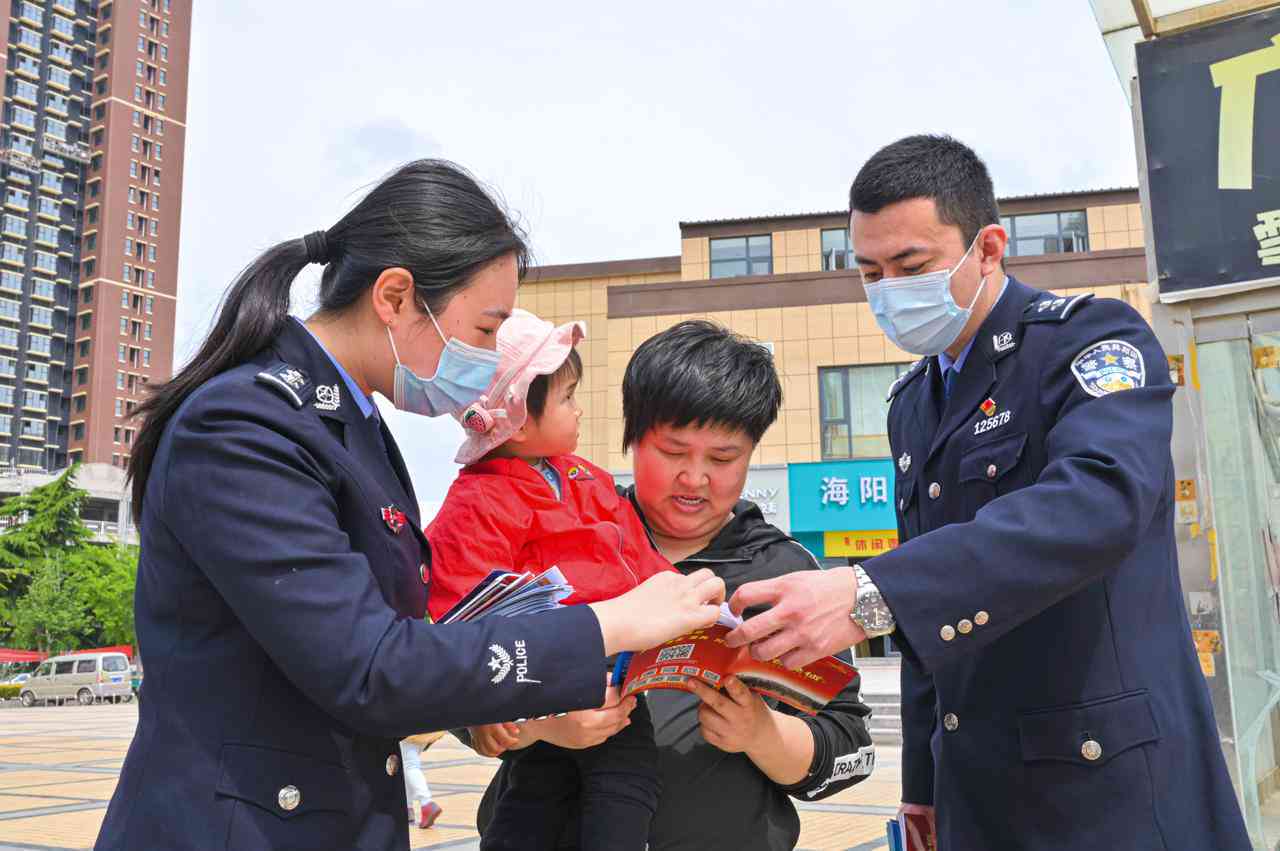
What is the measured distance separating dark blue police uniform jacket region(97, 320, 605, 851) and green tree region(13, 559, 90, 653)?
Result: 40.7 metres

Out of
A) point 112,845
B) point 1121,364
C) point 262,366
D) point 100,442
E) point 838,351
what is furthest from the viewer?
point 100,442

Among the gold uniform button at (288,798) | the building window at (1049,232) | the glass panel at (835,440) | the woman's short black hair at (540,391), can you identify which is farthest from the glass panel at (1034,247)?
the gold uniform button at (288,798)

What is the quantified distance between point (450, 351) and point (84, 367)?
239ft

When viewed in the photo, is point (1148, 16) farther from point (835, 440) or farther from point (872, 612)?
point (835, 440)

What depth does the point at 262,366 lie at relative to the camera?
1.63m

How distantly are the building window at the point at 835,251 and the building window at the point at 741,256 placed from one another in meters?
1.13

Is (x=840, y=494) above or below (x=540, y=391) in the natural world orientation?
above

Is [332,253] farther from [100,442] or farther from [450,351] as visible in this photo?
[100,442]

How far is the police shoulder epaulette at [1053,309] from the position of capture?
201cm

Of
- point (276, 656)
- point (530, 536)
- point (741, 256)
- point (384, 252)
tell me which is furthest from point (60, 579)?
point (276, 656)

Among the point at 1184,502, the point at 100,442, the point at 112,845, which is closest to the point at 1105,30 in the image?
the point at 1184,502

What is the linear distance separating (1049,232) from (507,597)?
2240 centimetres

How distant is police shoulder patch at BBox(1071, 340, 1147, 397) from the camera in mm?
1817

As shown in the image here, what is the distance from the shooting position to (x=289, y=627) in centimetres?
138
